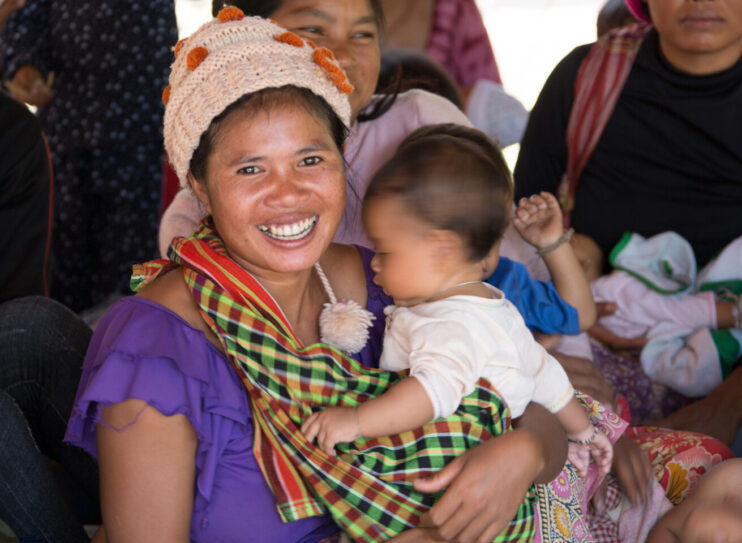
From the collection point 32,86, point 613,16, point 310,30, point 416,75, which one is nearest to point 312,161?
point 310,30

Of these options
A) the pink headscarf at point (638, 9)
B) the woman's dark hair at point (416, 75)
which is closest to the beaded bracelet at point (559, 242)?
the woman's dark hair at point (416, 75)

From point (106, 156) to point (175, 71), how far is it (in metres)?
1.92

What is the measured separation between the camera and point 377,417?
149 cm

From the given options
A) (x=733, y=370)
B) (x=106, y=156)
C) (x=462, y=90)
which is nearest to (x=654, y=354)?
(x=733, y=370)

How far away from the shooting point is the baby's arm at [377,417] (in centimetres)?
149

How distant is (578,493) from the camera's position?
1888 mm

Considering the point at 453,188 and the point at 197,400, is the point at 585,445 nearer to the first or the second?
the point at 453,188

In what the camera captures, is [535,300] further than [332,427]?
Yes

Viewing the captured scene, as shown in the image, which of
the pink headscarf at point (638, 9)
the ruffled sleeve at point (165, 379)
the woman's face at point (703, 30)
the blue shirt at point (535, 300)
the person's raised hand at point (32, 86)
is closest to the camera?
the ruffled sleeve at point (165, 379)

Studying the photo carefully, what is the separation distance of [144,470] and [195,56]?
0.81 m

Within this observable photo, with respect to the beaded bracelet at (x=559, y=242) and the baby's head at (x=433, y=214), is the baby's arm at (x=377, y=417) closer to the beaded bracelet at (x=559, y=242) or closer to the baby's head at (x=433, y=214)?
the baby's head at (x=433, y=214)

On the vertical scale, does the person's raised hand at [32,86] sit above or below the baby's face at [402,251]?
above

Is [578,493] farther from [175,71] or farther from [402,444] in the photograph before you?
[175,71]

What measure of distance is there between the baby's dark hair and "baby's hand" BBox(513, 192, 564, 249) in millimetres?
478
